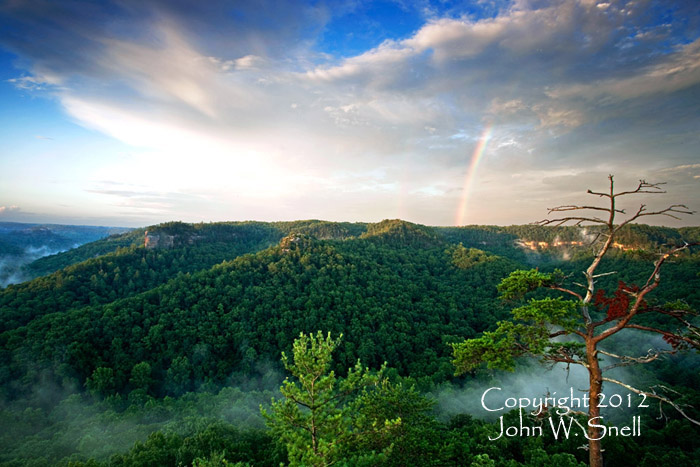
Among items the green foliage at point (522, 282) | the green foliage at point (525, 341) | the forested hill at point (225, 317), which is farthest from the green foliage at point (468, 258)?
the green foliage at point (525, 341)

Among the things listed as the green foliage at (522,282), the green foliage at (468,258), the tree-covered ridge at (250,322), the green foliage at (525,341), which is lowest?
the tree-covered ridge at (250,322)

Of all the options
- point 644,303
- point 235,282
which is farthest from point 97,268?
point 644,303

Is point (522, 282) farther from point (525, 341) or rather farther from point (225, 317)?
point (225, 317)

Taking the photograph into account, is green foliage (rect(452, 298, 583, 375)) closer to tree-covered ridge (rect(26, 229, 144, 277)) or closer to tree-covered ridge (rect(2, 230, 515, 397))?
tree-covered ridge (rect(2, 230, 515, 397))

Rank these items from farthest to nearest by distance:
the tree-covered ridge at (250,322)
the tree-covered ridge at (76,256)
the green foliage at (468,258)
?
the tree-covered ridge at (76,256) < the green foliage at (468,258) < the tree-covered ridge at (250,322)

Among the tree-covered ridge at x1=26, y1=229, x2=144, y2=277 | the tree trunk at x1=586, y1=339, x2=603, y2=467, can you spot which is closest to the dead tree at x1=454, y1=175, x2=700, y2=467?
the tree trunk at x1=586, y1=339, x2=603, y2=467

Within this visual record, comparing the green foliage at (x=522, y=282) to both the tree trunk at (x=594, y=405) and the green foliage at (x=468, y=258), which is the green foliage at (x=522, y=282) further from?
the green foliage at (x=468, y=258)

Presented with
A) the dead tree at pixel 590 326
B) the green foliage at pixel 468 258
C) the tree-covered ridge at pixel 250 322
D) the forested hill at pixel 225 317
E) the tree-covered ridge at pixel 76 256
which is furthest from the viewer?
the tree-covered ridge at pixel 76 256

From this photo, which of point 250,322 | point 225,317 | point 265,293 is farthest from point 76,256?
point 250,322

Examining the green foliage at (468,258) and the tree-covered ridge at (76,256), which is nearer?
the green foliage at (468,258)

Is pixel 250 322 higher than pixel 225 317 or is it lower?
lower
